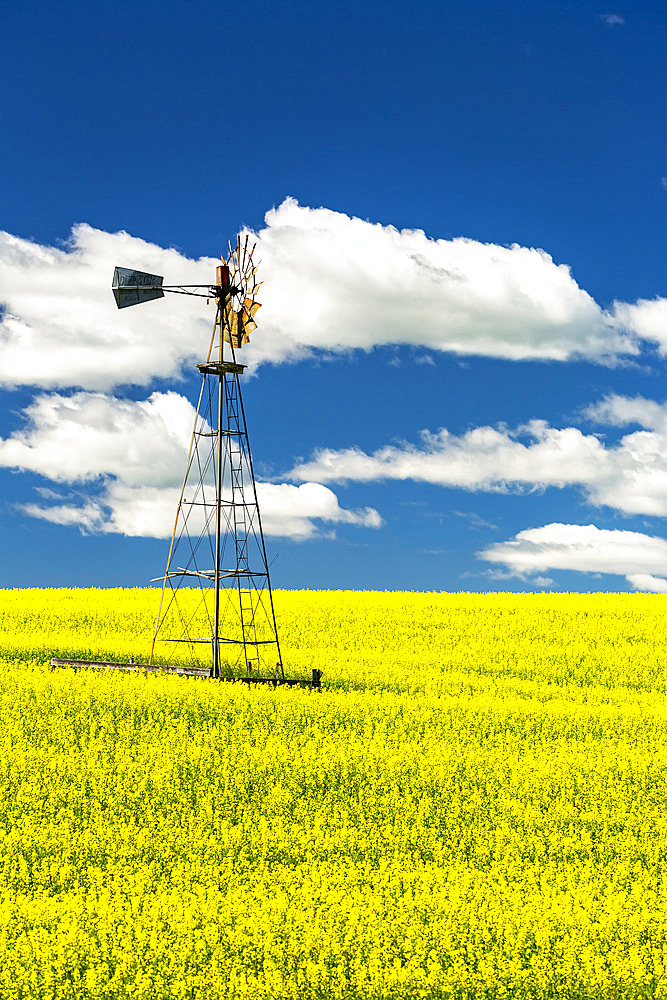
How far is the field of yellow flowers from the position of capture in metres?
9.30

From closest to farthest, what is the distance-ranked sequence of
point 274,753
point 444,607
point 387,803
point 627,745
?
1. point 387,803
2. point 274,753
3. point 627,745
4. point 444,607

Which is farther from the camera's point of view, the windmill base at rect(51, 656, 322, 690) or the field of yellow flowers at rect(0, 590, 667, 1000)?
the windmill base at rect(51, 656, 322, 690)

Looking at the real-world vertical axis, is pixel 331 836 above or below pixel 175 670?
below

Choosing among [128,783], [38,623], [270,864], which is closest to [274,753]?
[128,783]

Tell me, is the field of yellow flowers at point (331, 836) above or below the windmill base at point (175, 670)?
below

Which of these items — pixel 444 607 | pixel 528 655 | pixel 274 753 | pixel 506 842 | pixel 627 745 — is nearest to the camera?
pixel 506 842

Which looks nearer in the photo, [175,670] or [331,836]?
[331,836]

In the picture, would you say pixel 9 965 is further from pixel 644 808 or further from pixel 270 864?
pixel 644 808

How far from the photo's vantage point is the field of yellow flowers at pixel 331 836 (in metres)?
9.30

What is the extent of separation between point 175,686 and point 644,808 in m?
10.3

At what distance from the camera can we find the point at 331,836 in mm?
12719

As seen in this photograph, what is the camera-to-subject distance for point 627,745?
59.6 ft

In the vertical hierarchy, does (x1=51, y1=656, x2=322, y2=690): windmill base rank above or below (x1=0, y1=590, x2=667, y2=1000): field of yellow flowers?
above

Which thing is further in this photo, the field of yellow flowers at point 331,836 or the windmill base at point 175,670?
the windmill base at point 175,670
